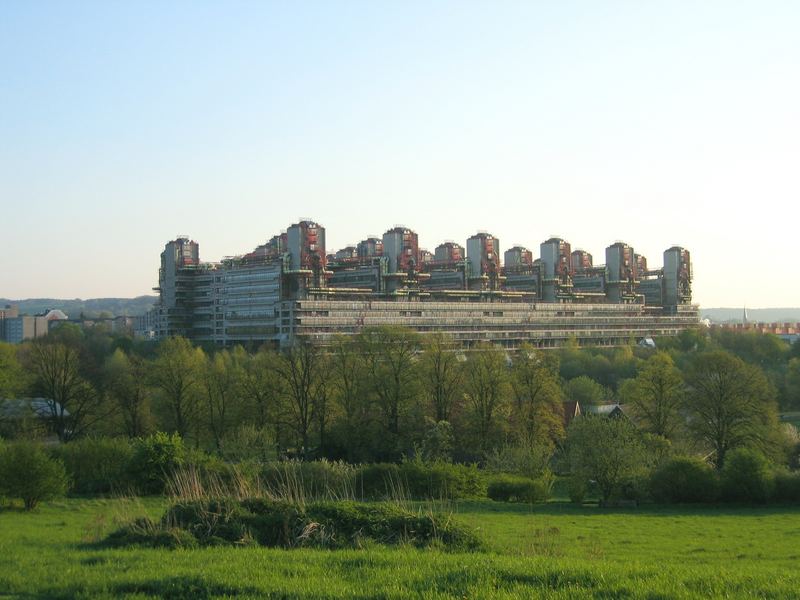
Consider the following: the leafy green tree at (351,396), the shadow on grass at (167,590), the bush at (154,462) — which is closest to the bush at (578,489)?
the leafy green tree at (351,396)

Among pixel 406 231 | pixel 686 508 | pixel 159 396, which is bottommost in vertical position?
pixel 686 508

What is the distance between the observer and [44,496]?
2973 centimetres

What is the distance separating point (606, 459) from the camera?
34.7 m

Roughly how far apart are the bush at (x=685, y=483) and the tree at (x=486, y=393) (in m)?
12.6

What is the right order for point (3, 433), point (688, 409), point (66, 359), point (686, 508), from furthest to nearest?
point (66, 359), point (3, 433), point (688, 409), point (686, 508)

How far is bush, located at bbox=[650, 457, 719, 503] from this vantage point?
3447 centimetres

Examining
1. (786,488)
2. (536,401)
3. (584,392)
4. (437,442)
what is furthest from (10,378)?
(786,488)

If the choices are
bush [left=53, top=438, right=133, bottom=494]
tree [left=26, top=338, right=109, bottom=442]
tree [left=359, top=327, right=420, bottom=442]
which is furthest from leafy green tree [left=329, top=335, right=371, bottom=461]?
tree [left=26, top=338, right=109, bottom=442]

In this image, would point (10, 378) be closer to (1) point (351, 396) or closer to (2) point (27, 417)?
(2) point (27, 417)

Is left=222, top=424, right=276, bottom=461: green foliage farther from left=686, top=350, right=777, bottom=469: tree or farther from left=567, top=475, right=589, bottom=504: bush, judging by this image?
left=686, top=350, right=777, bottom=469: tree

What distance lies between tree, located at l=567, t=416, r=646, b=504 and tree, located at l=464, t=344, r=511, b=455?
34.6 feet

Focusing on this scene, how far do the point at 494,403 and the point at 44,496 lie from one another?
25.8 m

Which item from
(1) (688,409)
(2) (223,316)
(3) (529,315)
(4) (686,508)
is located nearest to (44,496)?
(4) (686,508)

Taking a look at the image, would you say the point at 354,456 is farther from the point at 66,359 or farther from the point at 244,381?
the point at 66,359
